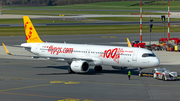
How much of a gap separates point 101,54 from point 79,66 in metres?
4.03

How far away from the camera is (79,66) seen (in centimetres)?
4538

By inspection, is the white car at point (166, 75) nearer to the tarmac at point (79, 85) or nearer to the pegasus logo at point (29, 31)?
the tarmac at point (79, 85)

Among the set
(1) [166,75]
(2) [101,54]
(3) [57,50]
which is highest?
(3) [57,50]

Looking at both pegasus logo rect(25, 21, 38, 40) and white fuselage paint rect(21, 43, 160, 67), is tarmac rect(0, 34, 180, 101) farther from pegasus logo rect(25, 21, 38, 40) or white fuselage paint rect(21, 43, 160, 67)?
pegasus logo rect(25, 21, 38, 40)

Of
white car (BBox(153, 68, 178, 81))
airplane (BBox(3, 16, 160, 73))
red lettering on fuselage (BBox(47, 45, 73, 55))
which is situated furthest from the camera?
red lettering on fuselage (BBox(47, 45, 73, 55))

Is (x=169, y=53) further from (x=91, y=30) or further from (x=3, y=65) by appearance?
(x=91, y=30)

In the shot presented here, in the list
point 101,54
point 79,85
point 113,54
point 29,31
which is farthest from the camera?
point 29,31

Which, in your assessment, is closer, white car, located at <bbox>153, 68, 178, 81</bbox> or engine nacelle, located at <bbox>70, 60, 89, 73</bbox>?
white car, located at <bbox>153, 68, 178, 81</bbox>

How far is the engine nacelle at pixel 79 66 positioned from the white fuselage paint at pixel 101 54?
53.3 inches

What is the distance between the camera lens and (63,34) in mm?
111562

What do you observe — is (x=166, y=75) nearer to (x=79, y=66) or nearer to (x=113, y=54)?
(x=113, y=54)

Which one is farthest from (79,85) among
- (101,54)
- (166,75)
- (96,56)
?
(166,75)

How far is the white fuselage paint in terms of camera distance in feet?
142

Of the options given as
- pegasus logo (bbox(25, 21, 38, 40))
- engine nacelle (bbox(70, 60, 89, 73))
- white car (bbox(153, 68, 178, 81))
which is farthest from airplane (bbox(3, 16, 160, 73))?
pegasus logo (bbox(25, 21, 38, 40))
